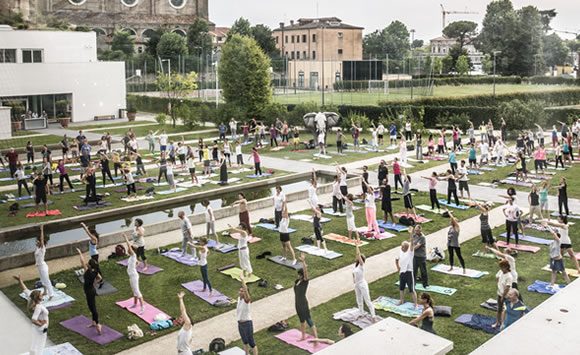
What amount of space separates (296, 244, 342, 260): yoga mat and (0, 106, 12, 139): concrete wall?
28.4 metres

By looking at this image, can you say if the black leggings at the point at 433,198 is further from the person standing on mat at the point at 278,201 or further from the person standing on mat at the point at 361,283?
the person standing on mat at the point at 361,283

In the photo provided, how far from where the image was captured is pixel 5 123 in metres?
39.5

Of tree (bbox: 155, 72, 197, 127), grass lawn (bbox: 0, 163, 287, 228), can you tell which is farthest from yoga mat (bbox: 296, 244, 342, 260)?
tree (bbox: 155, 72, 197, 127)

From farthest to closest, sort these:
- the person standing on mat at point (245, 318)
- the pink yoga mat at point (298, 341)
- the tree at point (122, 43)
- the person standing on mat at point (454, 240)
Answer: the tree at point (122, 43) → the person standing on mat at point (454, 240) → the pink yoga mat at point (298, 341) → the person standing on mat at point (245, 318)

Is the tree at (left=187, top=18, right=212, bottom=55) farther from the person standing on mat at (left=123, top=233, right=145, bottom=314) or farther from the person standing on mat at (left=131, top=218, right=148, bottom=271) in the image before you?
the person standing on mat at (left=123, top=233, right=145, bottom=314)

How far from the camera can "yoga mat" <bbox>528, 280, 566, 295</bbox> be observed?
1355 cm

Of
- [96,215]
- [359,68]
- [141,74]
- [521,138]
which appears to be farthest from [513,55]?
[96,215]

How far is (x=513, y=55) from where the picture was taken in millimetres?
78375

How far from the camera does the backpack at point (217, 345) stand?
1125 cm

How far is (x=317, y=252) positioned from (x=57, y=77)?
123 ft

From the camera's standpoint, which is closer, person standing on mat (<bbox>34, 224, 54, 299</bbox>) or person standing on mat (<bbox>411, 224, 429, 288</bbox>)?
person standing on mat (<bbox>411, 224, 429, 288</bbox>)

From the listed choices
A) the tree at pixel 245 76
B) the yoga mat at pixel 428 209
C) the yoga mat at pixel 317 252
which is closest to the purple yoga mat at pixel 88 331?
the yoga mat at pixel 317 252

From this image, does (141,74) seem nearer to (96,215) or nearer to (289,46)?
(289,46)

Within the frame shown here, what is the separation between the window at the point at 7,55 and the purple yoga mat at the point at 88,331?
37.8 m
